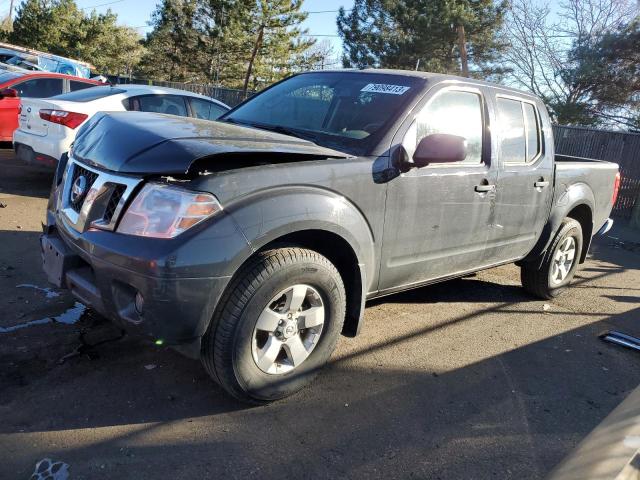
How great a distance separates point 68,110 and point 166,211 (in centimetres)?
545

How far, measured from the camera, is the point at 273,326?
301cm

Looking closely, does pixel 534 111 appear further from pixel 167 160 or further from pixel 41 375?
pixel 41 375

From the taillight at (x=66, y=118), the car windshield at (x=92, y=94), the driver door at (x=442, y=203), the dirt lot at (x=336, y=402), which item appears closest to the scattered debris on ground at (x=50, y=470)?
the dirt lot at (x=336, y=402)

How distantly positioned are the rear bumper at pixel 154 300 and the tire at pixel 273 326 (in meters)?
0.13

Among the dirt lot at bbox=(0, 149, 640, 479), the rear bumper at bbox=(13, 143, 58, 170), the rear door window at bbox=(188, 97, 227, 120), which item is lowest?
the dirt lot at bbox=(0, 149, 640, 479)

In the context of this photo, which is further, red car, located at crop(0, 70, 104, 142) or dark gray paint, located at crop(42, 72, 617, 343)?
red car, located at crop(0, 70, 104, 142)

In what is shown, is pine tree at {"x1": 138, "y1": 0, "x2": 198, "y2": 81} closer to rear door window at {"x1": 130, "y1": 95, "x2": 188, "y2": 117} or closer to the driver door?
rear door window at {"x1": 130, "y1": 95, "x2": 188, "y2": 117}

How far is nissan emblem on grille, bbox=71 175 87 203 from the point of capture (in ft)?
10.1

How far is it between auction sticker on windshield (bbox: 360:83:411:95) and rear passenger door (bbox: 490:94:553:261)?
98 centimetres

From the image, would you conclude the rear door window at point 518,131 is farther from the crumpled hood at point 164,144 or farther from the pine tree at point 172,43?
the pine tree at point 172,43

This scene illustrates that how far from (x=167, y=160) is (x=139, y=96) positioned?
5614 millimetres

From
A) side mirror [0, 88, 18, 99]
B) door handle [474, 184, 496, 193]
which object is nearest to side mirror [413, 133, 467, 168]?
door handle [474, 184, 496, 193]

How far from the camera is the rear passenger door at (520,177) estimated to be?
440 centimetres

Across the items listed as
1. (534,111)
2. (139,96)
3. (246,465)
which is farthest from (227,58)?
(246,465)
